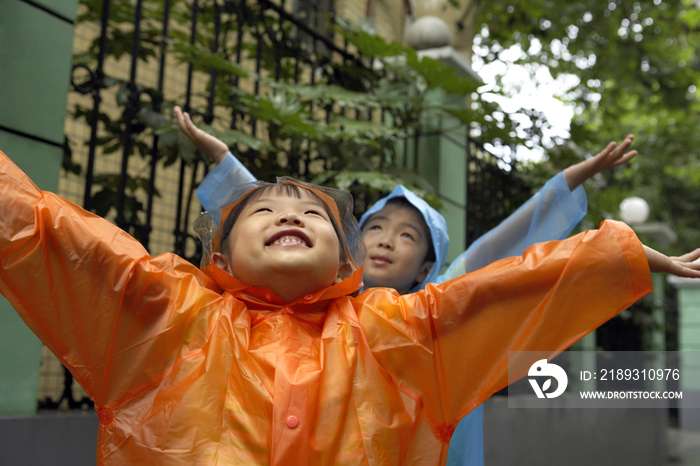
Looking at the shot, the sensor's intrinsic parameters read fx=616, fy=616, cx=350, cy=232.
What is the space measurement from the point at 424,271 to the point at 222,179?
97 cm

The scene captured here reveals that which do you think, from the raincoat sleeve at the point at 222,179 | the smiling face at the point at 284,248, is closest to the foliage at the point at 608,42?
A: the raincoat sleeve at the point at 222,179

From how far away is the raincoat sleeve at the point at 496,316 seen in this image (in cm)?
158

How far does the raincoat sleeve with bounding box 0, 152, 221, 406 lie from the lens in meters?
1.48

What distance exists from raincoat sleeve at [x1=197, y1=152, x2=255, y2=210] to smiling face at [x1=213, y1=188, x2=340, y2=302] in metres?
0.79

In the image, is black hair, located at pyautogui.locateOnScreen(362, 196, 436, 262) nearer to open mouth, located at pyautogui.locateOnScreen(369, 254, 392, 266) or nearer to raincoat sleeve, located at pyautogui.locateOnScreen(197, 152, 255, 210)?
open mouth, located at pyautogui.locateOnScreen(369, 254, 392, 266)

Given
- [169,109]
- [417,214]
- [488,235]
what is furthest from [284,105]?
[488,235]

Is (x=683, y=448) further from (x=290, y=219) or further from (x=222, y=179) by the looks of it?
(x=290, y=219)

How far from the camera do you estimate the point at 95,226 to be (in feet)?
5.15

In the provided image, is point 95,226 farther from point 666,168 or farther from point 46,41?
point 666,168

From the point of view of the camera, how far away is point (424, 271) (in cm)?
274

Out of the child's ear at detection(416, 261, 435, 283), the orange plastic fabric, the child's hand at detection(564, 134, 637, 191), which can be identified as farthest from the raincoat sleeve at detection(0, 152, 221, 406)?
the child's hand at detection(564, 134, 637, 191)

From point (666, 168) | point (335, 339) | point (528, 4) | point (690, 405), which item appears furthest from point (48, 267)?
point (666, 168)

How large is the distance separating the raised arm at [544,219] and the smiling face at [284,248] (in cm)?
105

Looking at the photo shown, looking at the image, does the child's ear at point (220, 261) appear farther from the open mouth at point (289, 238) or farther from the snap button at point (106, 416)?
the snap button at point (106, 416)
